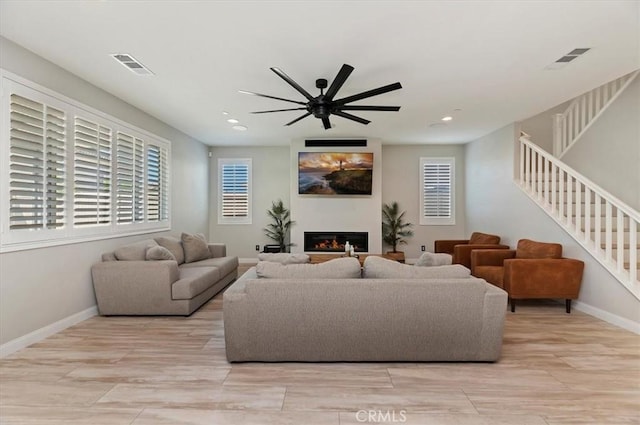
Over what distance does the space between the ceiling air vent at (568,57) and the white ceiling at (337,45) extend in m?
0.08

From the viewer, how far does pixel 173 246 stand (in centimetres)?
527

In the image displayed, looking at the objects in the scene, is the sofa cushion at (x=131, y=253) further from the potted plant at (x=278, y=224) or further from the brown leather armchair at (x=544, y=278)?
the brown leather armchair at (x=544, y=278)

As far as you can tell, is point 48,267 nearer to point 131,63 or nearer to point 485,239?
point 131,63

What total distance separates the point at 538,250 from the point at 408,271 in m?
2.93

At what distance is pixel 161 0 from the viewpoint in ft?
7.98

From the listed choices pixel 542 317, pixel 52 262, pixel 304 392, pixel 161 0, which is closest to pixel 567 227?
pixel 542 317

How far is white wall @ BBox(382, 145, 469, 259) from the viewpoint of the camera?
315 inches

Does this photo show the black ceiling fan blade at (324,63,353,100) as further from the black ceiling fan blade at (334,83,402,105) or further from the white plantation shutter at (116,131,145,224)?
the white plantation shutter at (116,131,145,224)

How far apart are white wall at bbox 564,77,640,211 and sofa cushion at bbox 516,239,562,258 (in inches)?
55.8

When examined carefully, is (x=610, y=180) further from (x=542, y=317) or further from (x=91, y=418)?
(x=91, y=418)

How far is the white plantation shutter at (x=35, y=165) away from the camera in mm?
3062

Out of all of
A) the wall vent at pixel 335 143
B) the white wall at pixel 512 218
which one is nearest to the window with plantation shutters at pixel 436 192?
the white wall at pixel 512 218

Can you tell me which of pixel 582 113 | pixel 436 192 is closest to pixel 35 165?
pixel 436 192

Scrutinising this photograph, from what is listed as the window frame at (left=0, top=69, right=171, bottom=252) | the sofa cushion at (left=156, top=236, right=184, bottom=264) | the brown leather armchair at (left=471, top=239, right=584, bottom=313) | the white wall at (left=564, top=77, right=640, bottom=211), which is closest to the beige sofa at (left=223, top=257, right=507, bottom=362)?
the brown leather armchair at (left=471, top=239, right=584, bottom=313)
